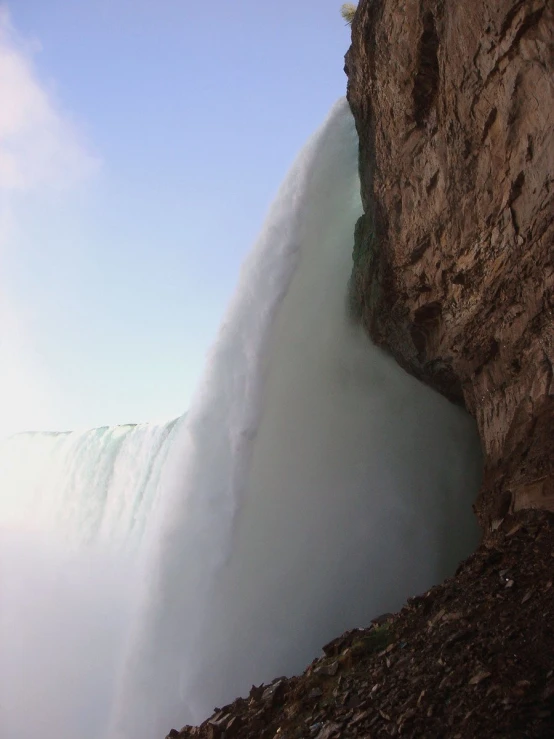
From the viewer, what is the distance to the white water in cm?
930

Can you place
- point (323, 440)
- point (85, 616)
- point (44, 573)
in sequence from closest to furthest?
point (323, 440)
point (85, 616)
point (44, 573)

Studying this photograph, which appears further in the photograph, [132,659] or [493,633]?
[132,659]

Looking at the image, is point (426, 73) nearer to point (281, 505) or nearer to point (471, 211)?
point (471, 211)

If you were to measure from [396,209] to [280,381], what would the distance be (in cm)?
383

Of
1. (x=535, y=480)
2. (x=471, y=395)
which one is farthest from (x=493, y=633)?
(x=471, y=395)

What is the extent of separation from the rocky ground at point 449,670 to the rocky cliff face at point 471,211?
1.07m

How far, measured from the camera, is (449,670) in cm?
488

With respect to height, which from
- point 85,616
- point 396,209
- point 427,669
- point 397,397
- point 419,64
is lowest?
point 427,669

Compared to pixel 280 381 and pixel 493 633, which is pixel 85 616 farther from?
pixel 493 633

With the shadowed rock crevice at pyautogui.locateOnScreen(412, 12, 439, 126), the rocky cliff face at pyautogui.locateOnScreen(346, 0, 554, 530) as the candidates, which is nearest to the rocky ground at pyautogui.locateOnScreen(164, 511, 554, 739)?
the rocky cliff face at pyautogui.locateOnScreen(346, 0, 554, 530)

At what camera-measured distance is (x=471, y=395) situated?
31.7 feet

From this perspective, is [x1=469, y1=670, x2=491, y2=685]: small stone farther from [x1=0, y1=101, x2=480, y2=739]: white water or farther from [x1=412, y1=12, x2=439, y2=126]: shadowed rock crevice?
[x1=412, y1=12, x2=439, y2=126]: shadowed rock crevice

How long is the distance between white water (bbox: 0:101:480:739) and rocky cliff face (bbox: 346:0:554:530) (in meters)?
1.47

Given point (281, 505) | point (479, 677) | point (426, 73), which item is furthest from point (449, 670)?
point (426, 73)
